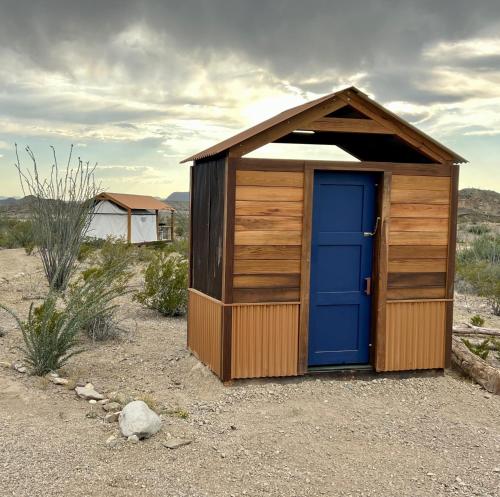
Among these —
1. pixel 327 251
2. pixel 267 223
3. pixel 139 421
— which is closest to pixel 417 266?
pixel 327 251

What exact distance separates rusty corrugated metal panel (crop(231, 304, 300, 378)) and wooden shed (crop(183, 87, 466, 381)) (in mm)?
10

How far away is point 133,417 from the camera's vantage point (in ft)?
16.8

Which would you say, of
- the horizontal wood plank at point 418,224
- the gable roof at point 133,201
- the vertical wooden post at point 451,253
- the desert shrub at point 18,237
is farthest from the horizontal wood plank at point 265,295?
the gable roof at point 133,201

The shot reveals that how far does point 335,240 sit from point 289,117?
139cm

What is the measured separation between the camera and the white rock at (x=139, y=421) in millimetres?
5047

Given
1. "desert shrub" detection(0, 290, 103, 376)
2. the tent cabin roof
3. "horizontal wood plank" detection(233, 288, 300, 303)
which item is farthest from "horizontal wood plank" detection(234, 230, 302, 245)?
"desert shrub" detection(0, 290, 103, 376)

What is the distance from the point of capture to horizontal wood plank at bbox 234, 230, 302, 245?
20.9 ft

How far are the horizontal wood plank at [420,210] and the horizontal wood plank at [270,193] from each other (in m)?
1.11

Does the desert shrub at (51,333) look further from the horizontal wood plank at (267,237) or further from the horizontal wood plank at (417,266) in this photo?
the horizontal wood plank at (417,266)

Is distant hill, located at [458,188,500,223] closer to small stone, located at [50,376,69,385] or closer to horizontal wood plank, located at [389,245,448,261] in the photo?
horizontal wood plank, located at [389,245,448,261]

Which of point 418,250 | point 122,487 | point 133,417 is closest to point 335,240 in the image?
point 418,250

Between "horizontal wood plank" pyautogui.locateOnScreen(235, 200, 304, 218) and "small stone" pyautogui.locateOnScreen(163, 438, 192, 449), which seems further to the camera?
"horizontal wood plank" pyautogui.locateOnScreen(235, 200, 304, 218)

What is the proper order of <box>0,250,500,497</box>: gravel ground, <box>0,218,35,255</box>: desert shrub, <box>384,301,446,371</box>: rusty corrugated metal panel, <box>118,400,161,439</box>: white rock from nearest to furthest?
<box>0,250,500,497</box>: gravel ground
<box>118,400,161,439</box>: white rock
<box>384,301,446,371</box>: rusty corrugated metal panel
<box>0,218,35,255</box>: desert shrub

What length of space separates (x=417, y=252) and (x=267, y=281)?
1754 mm
